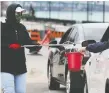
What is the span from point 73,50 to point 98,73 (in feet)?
7.93

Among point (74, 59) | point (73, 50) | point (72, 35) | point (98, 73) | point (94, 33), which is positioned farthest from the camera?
point (72, 35)

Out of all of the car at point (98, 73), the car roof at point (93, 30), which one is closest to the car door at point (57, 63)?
the car roof at point (93, 30)

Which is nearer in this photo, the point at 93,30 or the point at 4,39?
the point at 4,39

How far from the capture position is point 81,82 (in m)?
9.96

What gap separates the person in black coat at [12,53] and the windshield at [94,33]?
3.43 meters

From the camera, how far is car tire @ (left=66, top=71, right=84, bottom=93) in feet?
32.7

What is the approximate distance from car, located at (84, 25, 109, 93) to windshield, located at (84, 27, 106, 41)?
6.81 feet

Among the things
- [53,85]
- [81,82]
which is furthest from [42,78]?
[81,82]

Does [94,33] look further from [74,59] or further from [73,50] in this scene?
[74,59]

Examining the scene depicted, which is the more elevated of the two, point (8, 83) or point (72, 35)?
point (72, 35)

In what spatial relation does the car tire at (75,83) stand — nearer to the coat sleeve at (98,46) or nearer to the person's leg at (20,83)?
the coat sleeve at (98,46)

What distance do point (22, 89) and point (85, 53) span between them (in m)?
2.23

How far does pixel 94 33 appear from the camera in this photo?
37.1 ft

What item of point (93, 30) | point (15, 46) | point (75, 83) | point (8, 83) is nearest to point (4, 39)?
point (15, 46)
